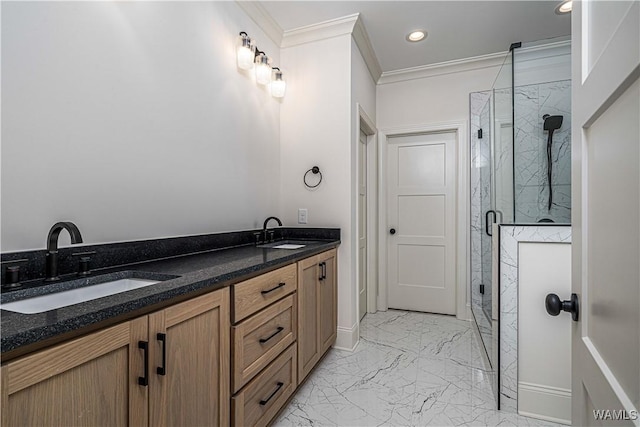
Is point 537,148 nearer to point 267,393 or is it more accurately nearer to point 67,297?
point 267,393

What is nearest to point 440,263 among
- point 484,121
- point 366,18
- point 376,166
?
point 376,166

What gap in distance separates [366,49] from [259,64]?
3.59ft

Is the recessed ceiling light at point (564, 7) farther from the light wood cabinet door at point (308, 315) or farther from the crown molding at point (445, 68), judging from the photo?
the light wood cabinet door at point (308, 315)

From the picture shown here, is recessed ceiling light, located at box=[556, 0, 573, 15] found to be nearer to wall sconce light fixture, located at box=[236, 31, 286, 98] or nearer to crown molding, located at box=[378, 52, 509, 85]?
crown molding, located at box=[378, 52, 509, 85]

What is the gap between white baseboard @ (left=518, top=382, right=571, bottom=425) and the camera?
1.65m

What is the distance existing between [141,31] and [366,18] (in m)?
1.71

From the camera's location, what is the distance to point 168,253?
1611 mm

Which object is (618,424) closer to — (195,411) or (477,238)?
(195,411)

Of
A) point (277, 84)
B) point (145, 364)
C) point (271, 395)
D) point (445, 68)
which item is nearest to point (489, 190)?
point (445, 68)

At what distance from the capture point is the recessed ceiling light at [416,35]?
105 inches

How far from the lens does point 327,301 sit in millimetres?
2260

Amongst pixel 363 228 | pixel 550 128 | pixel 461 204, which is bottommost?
pixel 363 228

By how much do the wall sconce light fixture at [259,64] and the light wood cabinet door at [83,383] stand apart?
189 centimetres

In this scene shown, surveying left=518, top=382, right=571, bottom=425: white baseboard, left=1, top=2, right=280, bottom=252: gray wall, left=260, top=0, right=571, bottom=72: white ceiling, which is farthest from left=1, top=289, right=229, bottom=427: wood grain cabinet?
left=260, top=0, right=571, bottom=72: white ceiling
